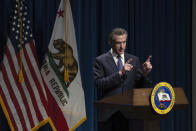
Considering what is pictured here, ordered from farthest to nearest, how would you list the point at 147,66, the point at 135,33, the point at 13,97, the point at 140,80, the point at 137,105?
the point at 135,33, the point at 13,97, the point at 140,80, the point at 147,66, the point at 137,105

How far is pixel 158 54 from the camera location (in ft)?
16.8

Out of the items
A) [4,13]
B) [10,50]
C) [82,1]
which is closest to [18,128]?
[10,50]

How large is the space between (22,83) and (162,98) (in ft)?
6.11

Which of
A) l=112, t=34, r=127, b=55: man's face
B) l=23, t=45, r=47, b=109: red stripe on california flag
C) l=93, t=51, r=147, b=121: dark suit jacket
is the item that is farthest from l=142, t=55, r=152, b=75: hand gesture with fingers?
l=23, t=45, r=47, b=109: red stripe on california flag

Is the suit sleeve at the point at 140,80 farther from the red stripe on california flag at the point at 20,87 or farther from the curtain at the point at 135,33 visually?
the curtain at the point at 135,33

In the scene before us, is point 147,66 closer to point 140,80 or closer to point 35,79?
point 140,80

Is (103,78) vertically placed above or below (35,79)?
above

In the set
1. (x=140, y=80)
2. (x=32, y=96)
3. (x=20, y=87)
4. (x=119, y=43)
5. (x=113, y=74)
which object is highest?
(x=119, y=43)

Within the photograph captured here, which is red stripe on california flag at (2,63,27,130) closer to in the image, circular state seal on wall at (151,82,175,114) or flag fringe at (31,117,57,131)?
flag fringe at (31,117,57,131)

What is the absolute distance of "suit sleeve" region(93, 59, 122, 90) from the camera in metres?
2.57

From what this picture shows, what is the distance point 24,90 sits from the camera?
363 cm

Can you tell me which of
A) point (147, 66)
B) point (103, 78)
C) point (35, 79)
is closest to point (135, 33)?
point (35, 79)

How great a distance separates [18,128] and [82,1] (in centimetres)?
178

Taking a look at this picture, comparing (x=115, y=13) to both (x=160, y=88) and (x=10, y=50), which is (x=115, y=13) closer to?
(x=10, y=50)
